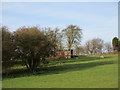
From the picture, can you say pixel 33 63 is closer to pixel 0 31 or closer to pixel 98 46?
pixel 0 31

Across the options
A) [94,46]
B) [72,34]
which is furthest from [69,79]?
[94,46]

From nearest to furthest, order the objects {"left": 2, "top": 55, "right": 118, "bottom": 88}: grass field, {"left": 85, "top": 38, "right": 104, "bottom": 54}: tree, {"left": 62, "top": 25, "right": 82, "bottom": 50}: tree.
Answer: {"left": 2, "top": 55, "right": 118, "bottom": 88}: grass field < {"left": 62, "top": 25, "right": 82, "bottom": 50}: tree < {"left": 85, "top": 38, "right": 104, "bottom": 54}: tree

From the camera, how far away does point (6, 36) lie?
14422 mm

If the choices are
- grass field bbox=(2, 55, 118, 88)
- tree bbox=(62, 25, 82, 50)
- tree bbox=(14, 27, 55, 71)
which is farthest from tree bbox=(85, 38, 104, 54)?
tree bbox=(14, 27, 55, 71)

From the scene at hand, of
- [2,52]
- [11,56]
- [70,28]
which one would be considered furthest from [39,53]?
[70,28]

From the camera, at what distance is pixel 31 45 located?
52.2 ft

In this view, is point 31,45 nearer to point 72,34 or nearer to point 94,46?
point 72,34

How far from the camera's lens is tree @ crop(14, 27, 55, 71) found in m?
15.9

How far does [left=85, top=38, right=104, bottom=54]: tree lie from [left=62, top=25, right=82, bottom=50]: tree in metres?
23.5

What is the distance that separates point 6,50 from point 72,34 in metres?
40.4

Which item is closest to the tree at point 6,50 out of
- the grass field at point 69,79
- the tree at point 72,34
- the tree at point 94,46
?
the grass field at point 69,79

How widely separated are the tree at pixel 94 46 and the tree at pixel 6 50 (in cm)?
6399

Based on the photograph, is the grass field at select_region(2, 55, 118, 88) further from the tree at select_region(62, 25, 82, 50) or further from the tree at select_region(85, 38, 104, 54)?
the tree at select_region(85, 38, 104, 54)

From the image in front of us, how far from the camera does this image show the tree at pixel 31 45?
1590 centimetres
